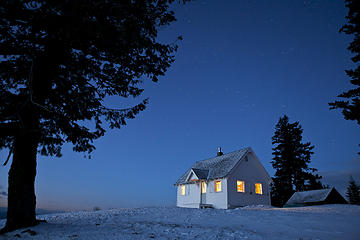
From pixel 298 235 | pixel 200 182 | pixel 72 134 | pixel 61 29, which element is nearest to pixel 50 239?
pixel 72 134

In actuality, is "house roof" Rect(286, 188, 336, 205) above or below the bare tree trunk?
below

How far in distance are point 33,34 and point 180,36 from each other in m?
5.26

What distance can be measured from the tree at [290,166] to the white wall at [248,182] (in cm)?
1703

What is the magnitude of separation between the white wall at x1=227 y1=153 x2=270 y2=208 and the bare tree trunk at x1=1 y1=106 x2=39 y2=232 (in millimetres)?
19159

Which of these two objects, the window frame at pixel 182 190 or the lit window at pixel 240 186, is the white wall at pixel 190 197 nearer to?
the window frame at pixel 182 190

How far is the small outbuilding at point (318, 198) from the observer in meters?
30.2

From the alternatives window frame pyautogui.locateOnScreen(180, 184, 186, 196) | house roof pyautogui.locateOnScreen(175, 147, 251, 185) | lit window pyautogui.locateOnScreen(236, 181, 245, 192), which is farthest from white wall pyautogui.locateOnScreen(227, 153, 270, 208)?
window frame pyautogui.locateOnScreen(180, 184, 186, 196)

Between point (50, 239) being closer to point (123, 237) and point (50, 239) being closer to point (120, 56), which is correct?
point (123, 237)

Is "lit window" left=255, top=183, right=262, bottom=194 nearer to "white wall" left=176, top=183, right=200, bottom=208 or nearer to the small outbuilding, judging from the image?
"white wall" left=176, top=183, right=200, bottom=208

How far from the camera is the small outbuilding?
1190 inches

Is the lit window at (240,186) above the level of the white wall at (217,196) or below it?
above

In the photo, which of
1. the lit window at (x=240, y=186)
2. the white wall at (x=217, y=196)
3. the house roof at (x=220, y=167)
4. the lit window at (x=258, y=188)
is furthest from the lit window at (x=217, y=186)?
the lit window at (x=258, y=188)

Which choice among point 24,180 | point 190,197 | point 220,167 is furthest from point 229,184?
point 24,180

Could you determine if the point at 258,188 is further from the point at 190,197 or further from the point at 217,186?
the point at 190,197
